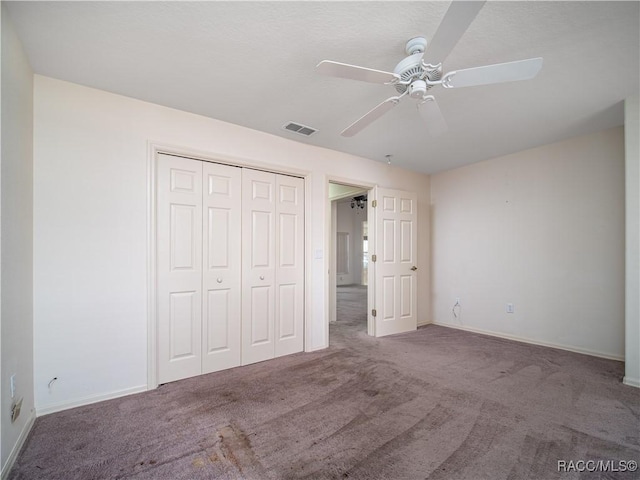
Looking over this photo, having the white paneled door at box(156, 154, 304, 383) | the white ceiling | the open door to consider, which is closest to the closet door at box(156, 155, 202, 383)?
the white paneled door at box(156, 154, 304, 383)

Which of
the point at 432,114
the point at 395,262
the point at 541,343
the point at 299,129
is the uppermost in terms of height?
the point at 299,129

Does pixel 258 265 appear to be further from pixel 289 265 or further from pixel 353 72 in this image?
pixel 353 72

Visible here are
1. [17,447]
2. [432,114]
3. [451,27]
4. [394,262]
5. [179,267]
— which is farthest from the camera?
[394,262]

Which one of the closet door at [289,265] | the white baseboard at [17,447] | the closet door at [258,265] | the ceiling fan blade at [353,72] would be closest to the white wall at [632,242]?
the ceiling fan blade at [353,72]

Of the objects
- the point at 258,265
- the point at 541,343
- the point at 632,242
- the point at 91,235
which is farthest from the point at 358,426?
the point at 541,343

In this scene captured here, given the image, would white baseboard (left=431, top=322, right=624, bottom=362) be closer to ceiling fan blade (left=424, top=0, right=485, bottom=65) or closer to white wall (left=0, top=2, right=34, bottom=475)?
ceiling fan blade (left=424, top=0, right=485, bottom=65)

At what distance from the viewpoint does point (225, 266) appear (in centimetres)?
293

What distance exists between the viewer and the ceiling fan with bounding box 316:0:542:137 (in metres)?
1.28

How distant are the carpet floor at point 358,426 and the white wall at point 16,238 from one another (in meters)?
0.24

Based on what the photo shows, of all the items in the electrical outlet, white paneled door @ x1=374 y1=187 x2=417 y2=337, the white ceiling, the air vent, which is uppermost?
the white ceiling

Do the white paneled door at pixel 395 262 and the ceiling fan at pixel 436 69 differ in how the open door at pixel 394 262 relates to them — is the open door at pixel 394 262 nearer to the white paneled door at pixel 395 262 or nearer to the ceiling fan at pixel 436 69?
the white paneled door at pixel 395 262

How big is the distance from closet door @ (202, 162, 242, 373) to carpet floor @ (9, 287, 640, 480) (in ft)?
0.75

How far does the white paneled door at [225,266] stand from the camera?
2639 millimetres

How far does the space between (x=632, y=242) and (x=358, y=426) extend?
2.82m
